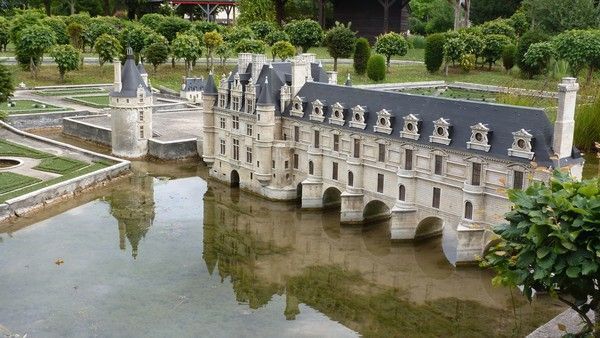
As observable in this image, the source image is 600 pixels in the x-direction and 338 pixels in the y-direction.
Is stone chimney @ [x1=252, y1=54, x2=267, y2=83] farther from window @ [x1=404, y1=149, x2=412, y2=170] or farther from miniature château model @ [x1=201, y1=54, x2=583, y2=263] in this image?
window @ [x1=404, y1=149, x2=412, y2=170]

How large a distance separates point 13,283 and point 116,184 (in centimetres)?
1945

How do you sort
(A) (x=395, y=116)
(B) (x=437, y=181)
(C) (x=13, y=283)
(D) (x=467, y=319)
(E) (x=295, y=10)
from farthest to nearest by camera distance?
(E) (x=295, y=10), (A) (x=395, y=116), (B) (x=437, y=181), (C) (x=13, y=283), (D) (x=467, y=319)

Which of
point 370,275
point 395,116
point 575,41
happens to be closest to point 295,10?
point 575,41

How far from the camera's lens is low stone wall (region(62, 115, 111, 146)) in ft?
215

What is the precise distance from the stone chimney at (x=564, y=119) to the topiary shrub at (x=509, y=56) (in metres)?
53.8

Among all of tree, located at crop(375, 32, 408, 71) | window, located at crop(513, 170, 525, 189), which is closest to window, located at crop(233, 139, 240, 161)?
window, located at crop(513, 170, 525, 189)

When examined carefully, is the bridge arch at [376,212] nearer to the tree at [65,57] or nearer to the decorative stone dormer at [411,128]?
the decorative stone dormer at [411,128]

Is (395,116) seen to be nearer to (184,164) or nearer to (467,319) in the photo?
(467,319)

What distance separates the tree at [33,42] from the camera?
84.6 meters

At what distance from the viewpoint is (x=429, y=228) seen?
140 feet

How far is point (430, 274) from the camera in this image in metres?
37.1

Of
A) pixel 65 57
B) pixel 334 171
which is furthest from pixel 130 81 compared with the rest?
pixel 65 57

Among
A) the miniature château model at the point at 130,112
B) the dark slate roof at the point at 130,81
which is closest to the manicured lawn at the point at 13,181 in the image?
the miniature château model at the point at 130,112

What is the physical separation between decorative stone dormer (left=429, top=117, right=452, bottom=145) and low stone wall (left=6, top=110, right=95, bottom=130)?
152 feet
